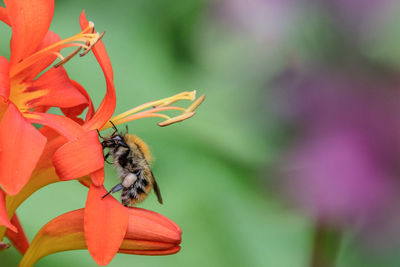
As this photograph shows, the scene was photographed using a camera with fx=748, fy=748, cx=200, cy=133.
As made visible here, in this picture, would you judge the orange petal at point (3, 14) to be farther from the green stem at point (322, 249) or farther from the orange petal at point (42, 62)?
the green stem at point (322, 249)

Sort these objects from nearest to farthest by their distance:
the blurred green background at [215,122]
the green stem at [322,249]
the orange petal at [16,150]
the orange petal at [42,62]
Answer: the orange petal at [16,150] → the orange petal at [42,62] → the green stem at [322,249] → the blurred green background at [215,122]

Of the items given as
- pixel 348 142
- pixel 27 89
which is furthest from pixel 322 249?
pixel 27 89

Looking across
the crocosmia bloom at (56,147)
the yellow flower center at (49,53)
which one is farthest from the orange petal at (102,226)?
the yellow flower center at (49,53)

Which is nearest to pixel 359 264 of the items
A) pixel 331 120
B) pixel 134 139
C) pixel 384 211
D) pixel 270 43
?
pixel 384 211

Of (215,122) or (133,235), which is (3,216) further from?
(215,122)

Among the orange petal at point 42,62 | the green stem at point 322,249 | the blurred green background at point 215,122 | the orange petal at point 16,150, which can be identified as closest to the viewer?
the orange petal at point 16,150

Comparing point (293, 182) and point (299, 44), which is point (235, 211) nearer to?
point (293, 182)

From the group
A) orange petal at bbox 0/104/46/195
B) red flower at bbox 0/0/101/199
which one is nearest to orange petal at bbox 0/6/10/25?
red flower at bbox 0/0/101/199
